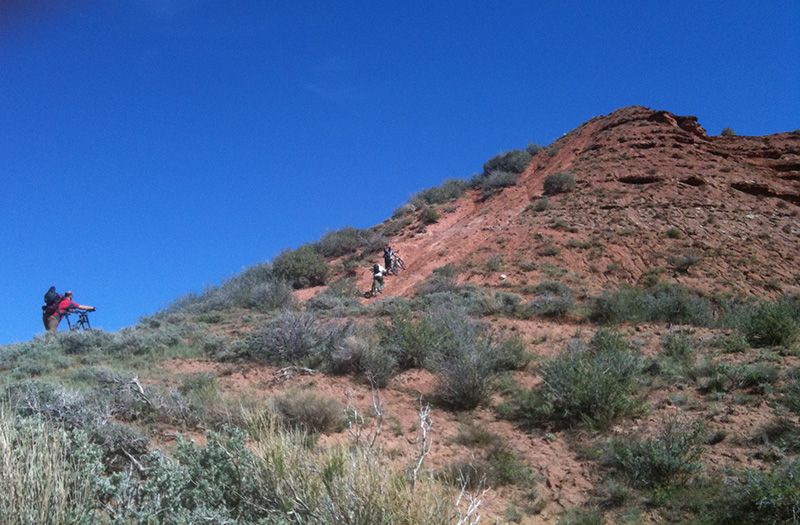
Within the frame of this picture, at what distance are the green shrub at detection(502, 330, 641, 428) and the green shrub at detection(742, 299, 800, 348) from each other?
2829mm

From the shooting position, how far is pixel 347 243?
26.8 m

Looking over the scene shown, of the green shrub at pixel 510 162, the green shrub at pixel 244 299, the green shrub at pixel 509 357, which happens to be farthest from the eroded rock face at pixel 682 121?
the green shrub at pixel 509 357

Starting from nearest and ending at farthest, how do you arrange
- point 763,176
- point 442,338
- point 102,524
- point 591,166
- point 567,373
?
1. point 102,524
2. point 567,373
3. point 442,338
4. point 763,176
5. point 591,166

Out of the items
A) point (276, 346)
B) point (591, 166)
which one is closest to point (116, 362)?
point (276, 346)

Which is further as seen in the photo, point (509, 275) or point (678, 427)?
point (509, 275)

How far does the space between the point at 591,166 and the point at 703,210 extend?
6.22 meters

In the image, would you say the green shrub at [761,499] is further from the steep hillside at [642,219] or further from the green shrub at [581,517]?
the steep hillside at [642,219]

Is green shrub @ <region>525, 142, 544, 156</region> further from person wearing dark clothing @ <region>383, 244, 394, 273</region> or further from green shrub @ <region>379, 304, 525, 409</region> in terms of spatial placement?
green shrub @ <region>379, 304, 525, 409</region>

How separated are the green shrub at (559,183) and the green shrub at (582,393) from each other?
16779mm

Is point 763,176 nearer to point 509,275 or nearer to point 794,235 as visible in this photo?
point 794,235

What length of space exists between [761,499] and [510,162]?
27324 mm

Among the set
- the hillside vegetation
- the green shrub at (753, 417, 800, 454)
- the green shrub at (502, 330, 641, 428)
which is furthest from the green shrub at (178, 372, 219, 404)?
the green shrub at (753, 417, 800, 454)

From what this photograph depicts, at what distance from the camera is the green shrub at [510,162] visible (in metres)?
31.0

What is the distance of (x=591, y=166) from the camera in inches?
1051
